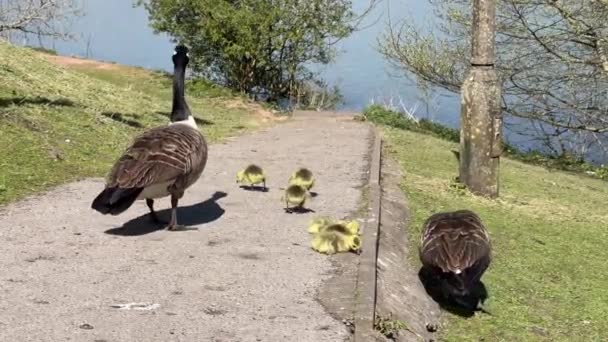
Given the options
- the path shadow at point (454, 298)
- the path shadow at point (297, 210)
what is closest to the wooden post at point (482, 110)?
the path shadow at point (297, 210)

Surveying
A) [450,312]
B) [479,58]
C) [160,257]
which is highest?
[479,58]

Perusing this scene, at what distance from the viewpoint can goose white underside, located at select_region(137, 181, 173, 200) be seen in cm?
767

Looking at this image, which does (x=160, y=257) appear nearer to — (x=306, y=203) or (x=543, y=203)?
(x=306, y=203)

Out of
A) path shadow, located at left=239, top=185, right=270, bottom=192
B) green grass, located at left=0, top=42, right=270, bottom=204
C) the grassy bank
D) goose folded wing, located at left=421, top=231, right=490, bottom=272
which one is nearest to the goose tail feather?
green grass, located at left=0, top=42, right=270, bottom=204

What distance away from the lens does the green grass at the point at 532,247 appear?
769 centimetres

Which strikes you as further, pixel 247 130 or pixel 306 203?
pixel 247 130

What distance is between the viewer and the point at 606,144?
22625 mm

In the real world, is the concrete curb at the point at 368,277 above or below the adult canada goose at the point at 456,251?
below

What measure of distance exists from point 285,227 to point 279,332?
11.1 ft

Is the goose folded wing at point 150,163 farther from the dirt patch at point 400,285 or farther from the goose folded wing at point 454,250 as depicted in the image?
the goose folded wing at point 454,250

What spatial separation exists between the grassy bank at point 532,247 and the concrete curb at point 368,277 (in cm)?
59

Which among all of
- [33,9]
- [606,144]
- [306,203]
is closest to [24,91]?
[33,9]

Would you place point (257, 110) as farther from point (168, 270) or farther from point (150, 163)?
point (168, 270)

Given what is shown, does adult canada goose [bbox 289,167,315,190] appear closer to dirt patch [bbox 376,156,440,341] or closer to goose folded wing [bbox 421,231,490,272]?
dirt patch [bbox 376,156,440,341]
